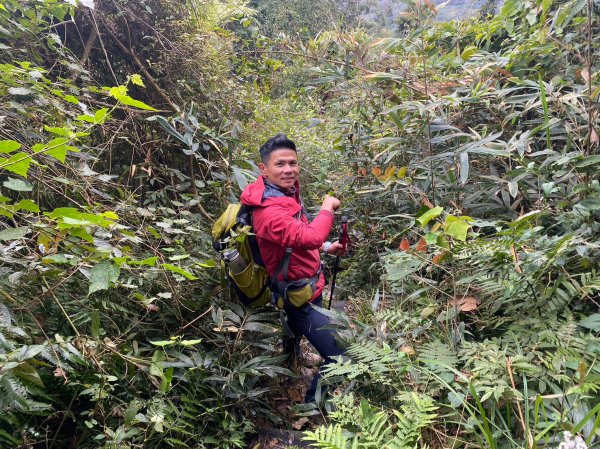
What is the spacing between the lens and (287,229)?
2.44 metres

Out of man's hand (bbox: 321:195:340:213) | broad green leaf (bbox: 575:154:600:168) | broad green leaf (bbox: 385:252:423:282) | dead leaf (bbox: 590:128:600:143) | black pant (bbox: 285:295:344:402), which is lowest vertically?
black pant (bbox: 285:295:344:402)

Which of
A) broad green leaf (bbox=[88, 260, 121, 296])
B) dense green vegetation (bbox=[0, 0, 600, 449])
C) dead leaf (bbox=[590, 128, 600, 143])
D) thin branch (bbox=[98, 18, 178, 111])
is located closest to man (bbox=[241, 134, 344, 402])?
dense green vegetation (bbox=[0, 0, 600, 449])

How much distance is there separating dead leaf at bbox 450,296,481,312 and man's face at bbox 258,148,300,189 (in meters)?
1.28

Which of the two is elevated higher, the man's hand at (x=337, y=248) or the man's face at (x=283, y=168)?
the man's face at (x=283, y=168)

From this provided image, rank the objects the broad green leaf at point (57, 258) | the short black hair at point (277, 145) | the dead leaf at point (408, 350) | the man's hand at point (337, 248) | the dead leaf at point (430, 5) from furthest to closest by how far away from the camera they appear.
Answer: the man's hand at point (337, 248), the short black hair at point (277, 145), the dead leaf at point (430, 5), the dead leaf at point (408, 350), the broad green leaf at point (57, 258)

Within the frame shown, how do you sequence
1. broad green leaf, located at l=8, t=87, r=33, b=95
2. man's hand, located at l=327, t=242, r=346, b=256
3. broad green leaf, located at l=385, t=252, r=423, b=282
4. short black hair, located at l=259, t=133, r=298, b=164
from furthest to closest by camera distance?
man's hand, located at l=327, t=242, r=346, b=256
short black hair, located at l=259, t=133, r=298, b=164
broad green leaf, located at l=8, t=87, r=33, b=95
broad green leaf, located at l=385, t=252, r=423, b=282

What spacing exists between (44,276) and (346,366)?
154 cm

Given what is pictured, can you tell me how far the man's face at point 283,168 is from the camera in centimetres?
269

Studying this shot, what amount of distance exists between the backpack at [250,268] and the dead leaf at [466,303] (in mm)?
953

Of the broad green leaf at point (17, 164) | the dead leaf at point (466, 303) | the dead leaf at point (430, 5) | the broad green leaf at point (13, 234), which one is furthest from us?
the dead leaf at point (430, 5)

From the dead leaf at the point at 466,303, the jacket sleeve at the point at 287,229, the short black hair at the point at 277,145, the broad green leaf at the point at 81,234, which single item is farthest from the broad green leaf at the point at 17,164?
the dead leaf at the point at 466,303

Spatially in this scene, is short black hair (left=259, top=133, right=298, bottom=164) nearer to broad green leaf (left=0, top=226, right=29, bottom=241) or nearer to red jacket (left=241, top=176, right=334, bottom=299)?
red jacket (left=241, top=176, right=334, bottom=299)

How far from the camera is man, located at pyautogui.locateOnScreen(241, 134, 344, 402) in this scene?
2465mm

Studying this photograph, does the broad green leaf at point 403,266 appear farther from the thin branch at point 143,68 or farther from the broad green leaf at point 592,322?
the thin branch at point 143,68
